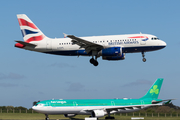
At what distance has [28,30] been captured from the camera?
5778cm

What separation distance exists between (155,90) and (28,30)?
27936 millimetres

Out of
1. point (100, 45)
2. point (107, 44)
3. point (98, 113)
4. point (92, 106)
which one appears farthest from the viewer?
point (92, 106)

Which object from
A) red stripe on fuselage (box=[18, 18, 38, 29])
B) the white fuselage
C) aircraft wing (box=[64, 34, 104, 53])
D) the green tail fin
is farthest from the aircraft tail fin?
the green tail fin

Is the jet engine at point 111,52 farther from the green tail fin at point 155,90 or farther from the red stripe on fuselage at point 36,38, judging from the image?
the red stripe on fuselage at point 36,38

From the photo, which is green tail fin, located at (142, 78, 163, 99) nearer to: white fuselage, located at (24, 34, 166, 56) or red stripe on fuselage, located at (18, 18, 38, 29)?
white fuselage, located at (24, 34, 166, 56)

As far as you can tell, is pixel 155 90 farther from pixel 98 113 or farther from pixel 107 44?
pixel 107 44

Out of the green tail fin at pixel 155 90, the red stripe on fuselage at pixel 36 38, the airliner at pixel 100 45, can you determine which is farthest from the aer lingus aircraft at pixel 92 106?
the red stripe on fuselage at pixel 36 38

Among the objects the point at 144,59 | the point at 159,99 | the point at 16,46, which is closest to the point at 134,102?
the point at 159,99

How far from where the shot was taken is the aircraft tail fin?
185 feet

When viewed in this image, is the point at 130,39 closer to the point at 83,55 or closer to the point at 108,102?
the point at 83,55

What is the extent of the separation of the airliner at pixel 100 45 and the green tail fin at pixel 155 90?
1147 cm

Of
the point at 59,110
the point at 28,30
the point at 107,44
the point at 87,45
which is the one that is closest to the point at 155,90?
the point at 107,44

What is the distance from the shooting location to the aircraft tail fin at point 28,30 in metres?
56.5

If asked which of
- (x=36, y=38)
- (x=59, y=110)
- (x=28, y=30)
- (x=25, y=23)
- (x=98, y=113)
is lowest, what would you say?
(x=98, y=113)
